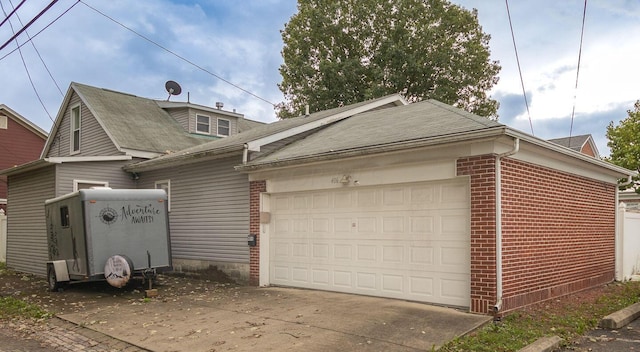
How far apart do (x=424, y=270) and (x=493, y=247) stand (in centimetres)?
147

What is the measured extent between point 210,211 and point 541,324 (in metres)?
8.65

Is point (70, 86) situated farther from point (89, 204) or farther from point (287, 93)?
point (287, 93)

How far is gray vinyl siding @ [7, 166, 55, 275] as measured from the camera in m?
15.2

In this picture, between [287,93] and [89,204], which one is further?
[287,93]

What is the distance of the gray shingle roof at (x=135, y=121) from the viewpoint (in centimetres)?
1780

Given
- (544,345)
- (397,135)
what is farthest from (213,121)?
(544,345)

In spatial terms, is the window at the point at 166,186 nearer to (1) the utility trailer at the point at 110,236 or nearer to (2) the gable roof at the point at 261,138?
(2) the gable roof at the point at 261,138

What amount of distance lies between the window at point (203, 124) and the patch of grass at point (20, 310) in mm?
12727

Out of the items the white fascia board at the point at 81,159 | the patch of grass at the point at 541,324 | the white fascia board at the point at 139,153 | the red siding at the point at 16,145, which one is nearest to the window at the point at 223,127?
the white fascia board at the point at 139,153

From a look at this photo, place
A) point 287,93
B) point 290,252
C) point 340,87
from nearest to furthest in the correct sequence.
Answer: point 290,252, point 340,87, point 287,93

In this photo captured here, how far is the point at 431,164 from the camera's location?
8.88 metres

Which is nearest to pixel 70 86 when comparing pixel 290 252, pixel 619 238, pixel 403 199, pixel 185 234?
pixel 185 234

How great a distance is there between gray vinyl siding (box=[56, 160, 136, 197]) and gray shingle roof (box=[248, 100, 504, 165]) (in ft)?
19.9

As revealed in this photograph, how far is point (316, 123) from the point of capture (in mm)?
14211
